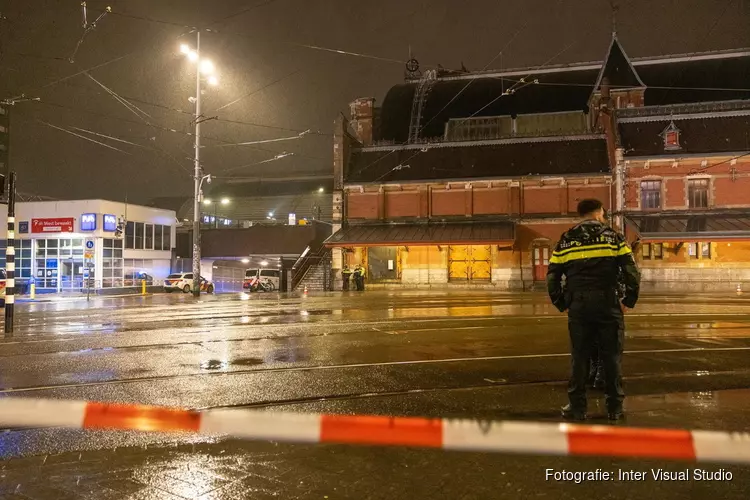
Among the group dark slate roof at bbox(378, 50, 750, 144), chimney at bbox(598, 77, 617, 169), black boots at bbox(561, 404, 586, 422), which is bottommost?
black boots at bbox(561, 404, 586, 422)

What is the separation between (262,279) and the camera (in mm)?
32219

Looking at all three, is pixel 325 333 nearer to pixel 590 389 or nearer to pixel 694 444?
pixel 590 389

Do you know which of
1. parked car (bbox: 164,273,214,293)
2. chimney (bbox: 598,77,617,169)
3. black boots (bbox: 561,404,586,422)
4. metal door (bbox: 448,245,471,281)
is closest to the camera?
black boots (bbox: 561,404,586,422)

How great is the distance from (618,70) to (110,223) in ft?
117

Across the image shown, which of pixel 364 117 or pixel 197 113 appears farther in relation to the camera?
pixel 364 117

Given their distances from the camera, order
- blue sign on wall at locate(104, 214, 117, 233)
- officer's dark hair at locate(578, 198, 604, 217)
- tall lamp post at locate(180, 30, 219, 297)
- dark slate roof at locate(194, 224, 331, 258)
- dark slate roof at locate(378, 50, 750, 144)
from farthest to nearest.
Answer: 1. dark slate roof at locate(194, 224, 331, 258)
2. dark slate roof at locate(378, 50, 750, 144)
3. blue sign on wall at locate(104, 214, 117, 233)
4. tall lamp post at locate(180, 30, 219, 297)
5. officer's dark hair at locate(578, 198, 604, 217)

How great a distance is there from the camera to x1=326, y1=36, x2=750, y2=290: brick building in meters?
28.6

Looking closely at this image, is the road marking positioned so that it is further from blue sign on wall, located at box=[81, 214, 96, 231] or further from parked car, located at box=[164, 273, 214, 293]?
blue sign on wall, located at box=[81, 214, 96, 231]

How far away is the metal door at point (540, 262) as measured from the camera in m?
30.8

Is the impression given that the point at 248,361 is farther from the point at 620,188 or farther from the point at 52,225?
the point at 52,225

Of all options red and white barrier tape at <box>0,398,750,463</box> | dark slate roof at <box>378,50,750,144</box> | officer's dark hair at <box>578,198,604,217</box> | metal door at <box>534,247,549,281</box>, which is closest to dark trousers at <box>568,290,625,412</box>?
officer's dark hair at <box>578,198,604,217</box>

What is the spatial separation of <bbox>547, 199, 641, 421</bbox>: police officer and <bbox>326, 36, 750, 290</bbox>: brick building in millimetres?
24601

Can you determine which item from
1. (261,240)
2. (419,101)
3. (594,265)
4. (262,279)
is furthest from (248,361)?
(419,101)

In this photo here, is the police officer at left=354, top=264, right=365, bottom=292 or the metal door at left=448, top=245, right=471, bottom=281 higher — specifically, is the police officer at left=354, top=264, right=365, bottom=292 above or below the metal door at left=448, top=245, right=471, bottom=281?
below
